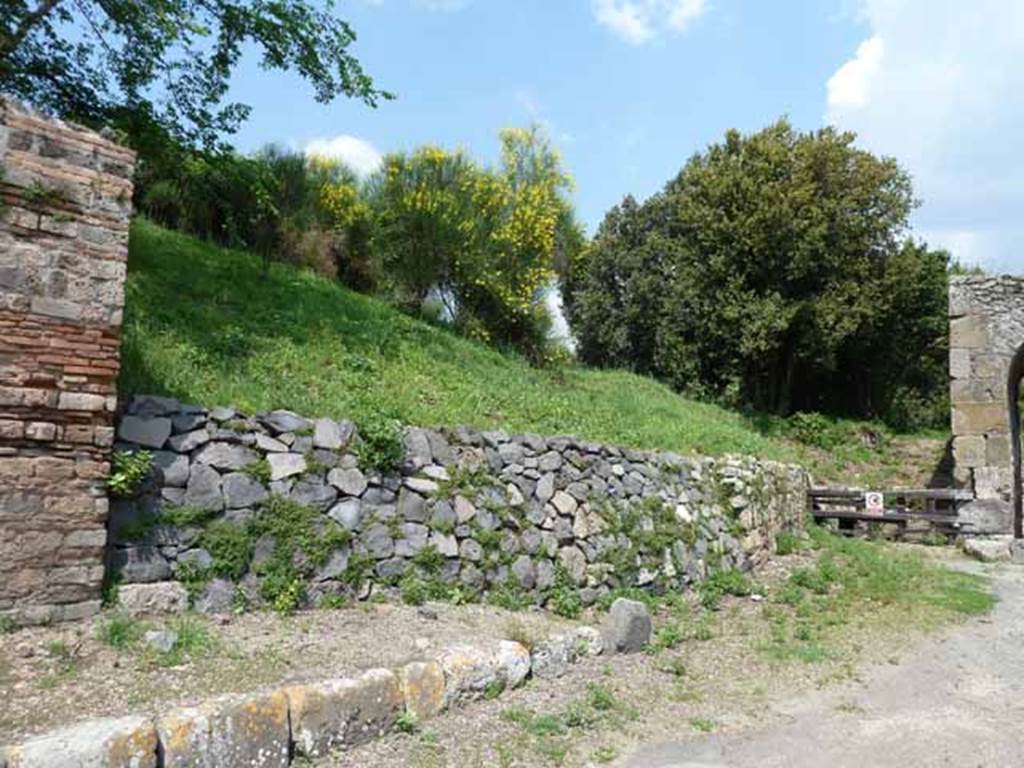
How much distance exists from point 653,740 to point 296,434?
143 inches

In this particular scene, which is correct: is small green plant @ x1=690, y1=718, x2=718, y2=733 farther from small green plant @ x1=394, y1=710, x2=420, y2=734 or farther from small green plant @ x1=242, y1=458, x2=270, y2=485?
small green plant @ x1=242, y1=458, x2=270, y2=485

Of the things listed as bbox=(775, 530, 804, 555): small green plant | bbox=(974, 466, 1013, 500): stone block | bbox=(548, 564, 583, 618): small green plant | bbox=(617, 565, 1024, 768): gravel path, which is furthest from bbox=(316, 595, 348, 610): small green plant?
bbox=(974, 466, 1013, 500): stone block

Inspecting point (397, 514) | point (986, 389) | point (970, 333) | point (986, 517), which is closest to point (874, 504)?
point (986, 517)

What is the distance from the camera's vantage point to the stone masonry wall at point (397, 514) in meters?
5.61

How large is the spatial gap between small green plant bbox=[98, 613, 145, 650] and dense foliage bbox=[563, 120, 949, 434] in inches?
726

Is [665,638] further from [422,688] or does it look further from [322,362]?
[322,362]

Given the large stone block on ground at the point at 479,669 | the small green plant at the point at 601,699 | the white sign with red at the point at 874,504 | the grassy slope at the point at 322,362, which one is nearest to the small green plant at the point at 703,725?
the small green plant at the point at 601,699

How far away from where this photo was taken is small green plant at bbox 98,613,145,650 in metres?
4.76

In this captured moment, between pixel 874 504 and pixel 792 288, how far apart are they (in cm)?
899

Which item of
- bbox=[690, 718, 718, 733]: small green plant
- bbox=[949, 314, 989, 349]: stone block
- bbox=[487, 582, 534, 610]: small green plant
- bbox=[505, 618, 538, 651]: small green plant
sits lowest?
bbox=[690, 718, 718, 733]: small green plant

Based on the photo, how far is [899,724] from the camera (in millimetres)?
5348

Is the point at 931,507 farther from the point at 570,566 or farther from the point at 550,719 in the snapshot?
the point at 550,719

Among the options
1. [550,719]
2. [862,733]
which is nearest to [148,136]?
[550,719]

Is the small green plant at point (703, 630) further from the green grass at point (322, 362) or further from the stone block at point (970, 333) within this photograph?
the stone block at point (970, 333)
